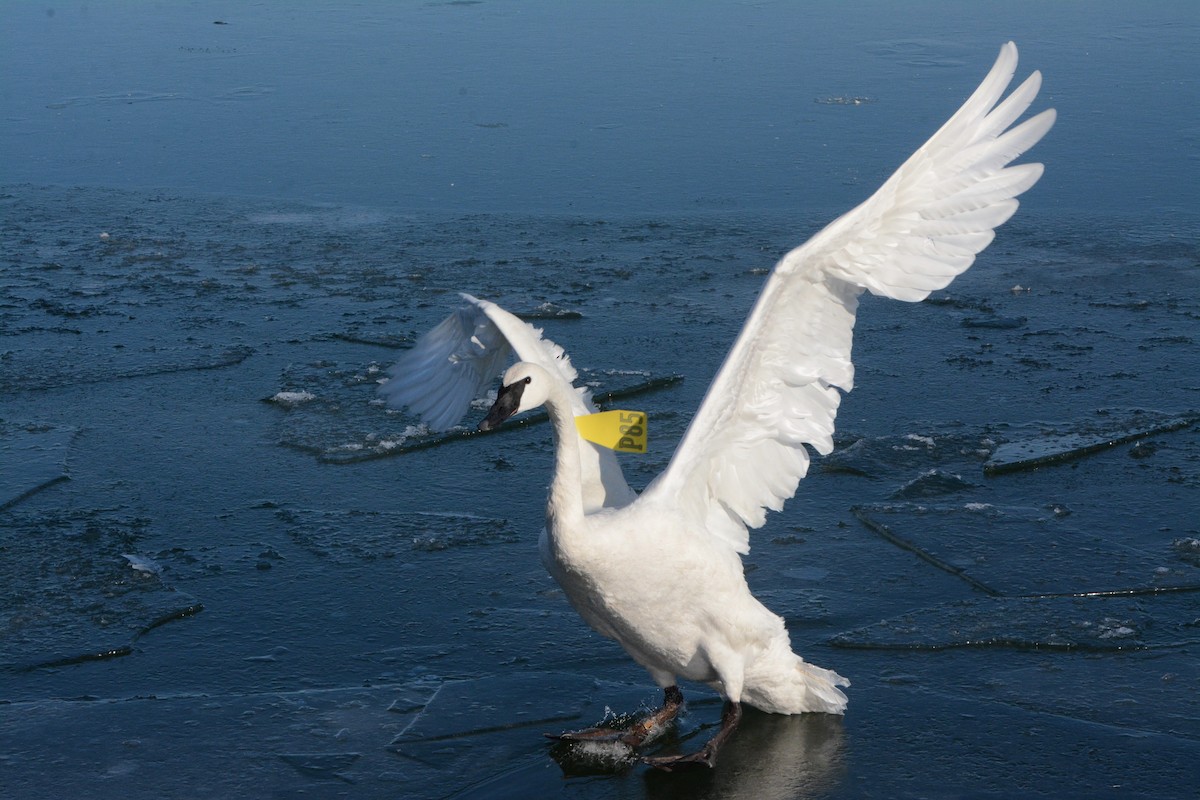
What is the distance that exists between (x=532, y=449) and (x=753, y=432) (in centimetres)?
225

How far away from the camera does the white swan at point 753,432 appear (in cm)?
426

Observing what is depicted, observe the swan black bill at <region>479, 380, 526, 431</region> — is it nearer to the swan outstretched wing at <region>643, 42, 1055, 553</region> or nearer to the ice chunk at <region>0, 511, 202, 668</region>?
the swan outstretched wing at <region>643, 42, 1055, 553</region>

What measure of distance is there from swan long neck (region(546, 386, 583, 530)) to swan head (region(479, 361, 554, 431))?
0.19 ft

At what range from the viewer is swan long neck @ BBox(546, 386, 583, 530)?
13.7 ft

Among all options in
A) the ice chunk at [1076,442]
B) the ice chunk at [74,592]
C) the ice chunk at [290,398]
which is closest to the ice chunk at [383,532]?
the ice chunk at [74,592]

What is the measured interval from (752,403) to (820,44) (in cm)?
1280

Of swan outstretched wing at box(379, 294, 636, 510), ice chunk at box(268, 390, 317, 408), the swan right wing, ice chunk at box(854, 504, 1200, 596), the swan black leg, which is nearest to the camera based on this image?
the swan black leg

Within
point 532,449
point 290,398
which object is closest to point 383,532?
point 532,449

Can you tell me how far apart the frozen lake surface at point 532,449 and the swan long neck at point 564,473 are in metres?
0.73

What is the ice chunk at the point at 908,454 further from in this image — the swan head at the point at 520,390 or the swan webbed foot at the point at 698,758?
the swan head at the point at 520,390

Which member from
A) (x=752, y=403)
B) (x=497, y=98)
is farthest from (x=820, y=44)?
(x=752, y=403)

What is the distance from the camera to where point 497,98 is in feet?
47.3

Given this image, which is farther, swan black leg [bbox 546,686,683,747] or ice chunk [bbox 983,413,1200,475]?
ice chunk [bbox 983,413,1200,475]

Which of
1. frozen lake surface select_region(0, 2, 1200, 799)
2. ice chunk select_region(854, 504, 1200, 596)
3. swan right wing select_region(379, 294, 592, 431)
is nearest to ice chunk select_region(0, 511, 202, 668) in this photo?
frozen lake surface select_region(0, 2, 1200, 799)
